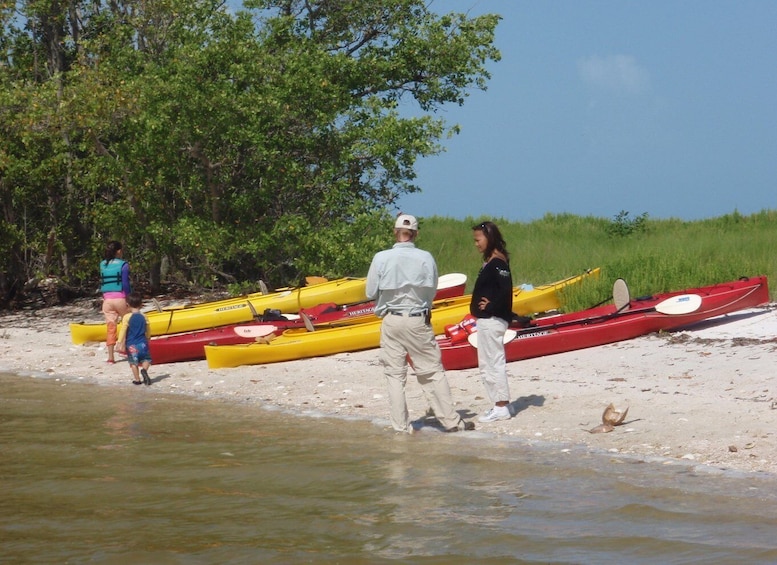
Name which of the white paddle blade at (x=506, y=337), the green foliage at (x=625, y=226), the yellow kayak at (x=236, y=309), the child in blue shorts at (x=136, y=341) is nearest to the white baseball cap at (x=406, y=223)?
the white paddle blade at (x=506, y=337)

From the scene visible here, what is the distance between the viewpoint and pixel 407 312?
8.54 m

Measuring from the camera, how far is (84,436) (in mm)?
9391

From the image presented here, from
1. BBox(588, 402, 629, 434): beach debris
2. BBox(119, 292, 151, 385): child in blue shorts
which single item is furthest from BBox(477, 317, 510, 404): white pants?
BBox(119, 292, 151, 385): child in blue shorts

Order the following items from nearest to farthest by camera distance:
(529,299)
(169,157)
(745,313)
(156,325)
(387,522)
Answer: (387,522)
(745,313)
(529,299)
(156,325)
(169,157)

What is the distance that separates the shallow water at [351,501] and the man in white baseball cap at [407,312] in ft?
1.55

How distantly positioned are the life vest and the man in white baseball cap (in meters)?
6.19

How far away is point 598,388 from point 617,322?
240 cm

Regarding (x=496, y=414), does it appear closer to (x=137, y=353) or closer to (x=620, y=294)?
(x=620, y=294)

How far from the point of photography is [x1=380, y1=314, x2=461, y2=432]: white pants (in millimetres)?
8555

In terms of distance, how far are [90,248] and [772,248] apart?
12826 mm

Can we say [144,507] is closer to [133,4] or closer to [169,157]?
[169,157]

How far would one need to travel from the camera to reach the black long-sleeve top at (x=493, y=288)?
884 centimetres

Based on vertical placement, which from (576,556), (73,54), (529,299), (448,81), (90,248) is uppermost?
(73,54)

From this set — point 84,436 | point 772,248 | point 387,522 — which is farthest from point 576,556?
point 772,248
